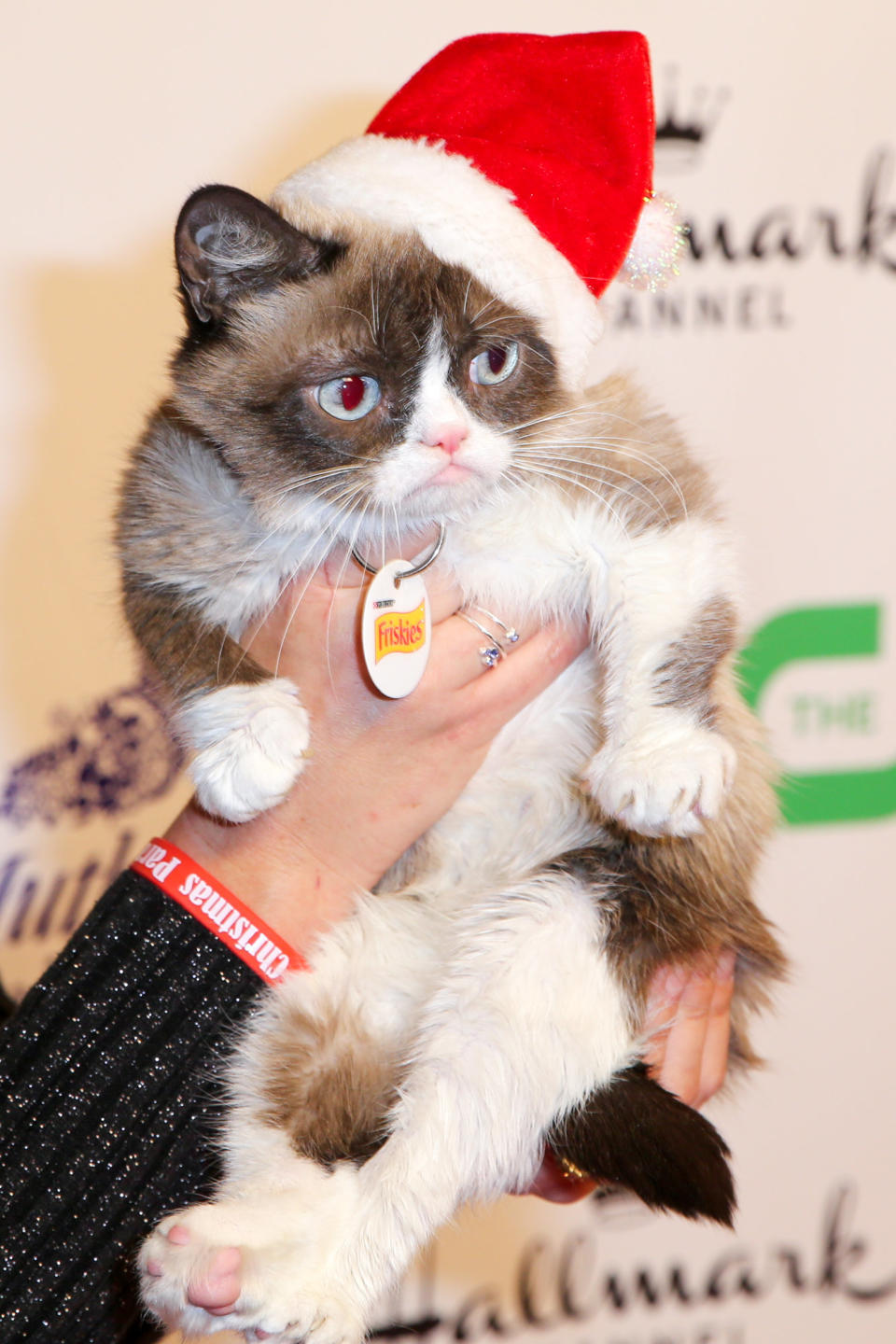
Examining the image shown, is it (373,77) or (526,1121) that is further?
(373,77)

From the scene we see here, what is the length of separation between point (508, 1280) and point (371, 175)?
2.26 meters

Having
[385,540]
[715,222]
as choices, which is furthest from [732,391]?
[385,540]

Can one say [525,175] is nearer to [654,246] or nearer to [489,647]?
[654,246]

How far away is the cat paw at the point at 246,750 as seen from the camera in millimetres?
1295

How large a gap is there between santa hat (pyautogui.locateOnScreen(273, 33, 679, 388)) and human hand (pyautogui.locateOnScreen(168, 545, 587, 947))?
0.40 m

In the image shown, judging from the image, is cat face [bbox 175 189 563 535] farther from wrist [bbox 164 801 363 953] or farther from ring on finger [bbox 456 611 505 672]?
wrist [bbox 164 801 363 953]

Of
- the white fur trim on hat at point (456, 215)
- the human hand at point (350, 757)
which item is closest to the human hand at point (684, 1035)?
the human hand at point (350, 757)

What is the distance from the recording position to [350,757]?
4.77 ft

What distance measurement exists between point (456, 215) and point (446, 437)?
0.92ft

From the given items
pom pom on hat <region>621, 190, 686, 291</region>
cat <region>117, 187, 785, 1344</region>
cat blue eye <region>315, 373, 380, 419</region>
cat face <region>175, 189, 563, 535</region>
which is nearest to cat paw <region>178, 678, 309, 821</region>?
cat <region>117, 187, 785, 1344</region>

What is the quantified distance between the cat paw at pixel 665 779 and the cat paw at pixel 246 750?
0.37 metres

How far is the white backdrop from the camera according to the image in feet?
6.51

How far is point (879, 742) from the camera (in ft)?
7.82

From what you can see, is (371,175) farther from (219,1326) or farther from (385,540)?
(219,1326)
